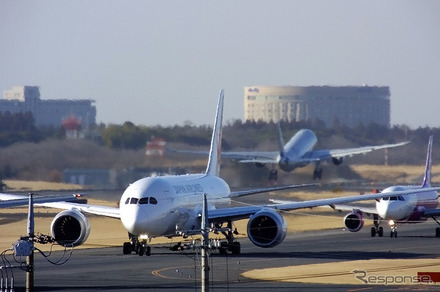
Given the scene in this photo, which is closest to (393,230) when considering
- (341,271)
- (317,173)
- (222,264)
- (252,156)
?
(222,264)

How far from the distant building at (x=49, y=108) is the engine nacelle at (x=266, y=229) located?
37.2 meters

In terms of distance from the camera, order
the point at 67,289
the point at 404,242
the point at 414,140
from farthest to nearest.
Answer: the point at 414,140 → the point at 404,242 → the point at 67,289

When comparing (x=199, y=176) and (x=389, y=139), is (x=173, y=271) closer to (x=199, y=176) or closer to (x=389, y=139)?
(x=199, y=176)

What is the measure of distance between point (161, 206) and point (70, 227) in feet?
14.8

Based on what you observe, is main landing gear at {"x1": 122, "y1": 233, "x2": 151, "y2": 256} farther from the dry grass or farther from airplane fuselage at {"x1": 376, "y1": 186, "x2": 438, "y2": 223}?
airplane fuselage at {"x1": 376, "y1": 186, "x2": 438, "y2": 223}

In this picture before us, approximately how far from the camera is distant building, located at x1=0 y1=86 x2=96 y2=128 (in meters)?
89.6

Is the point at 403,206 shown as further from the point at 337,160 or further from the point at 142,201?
the point at 337,160

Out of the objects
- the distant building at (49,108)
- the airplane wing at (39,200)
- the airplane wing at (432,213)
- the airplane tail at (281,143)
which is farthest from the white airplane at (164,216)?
the airplane tail at (281,143)

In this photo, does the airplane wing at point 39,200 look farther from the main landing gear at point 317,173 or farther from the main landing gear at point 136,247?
the main landing gear at point 317,173

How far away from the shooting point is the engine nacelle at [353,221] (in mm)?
68000

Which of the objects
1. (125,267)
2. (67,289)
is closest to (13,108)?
(125,267)

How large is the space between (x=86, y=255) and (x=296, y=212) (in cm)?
2592

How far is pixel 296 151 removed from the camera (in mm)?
104625

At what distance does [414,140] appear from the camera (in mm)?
108812
